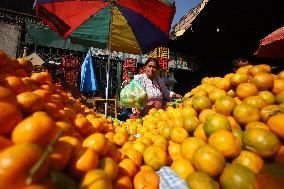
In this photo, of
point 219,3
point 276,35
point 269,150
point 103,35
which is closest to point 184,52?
point 219,3

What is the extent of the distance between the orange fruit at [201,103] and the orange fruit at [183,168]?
0.70 metres

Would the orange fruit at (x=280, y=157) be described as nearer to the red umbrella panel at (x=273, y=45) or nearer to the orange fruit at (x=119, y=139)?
the orange fruit at (x=119, y=139)

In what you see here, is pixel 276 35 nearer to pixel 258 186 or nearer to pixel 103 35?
pixel 258 186

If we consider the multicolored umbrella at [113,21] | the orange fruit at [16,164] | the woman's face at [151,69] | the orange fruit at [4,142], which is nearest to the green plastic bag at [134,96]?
the woman's face at [151,69]

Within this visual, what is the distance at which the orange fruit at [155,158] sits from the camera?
5.63 ft

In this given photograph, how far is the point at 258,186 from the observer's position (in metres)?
1.28

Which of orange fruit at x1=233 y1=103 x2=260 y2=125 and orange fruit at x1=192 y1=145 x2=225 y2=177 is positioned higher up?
orange fruit at x1=233 y1=103 x2=260 y2=125

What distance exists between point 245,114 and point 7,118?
1534 millimetres

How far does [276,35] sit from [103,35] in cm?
356

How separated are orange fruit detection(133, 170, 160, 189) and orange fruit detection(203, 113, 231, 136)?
517 millimetres

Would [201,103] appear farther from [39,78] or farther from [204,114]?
[39,78]

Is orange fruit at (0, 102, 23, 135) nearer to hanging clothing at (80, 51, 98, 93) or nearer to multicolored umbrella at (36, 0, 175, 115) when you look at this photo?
multicolored umbrella at (36, 0, 175, 115)

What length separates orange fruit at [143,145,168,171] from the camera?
5.63 ft

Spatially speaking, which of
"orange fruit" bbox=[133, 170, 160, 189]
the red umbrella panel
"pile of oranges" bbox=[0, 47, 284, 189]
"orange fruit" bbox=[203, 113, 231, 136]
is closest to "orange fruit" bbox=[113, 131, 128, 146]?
"pile of oranges" bbox=[0, 47, 284, 189]
